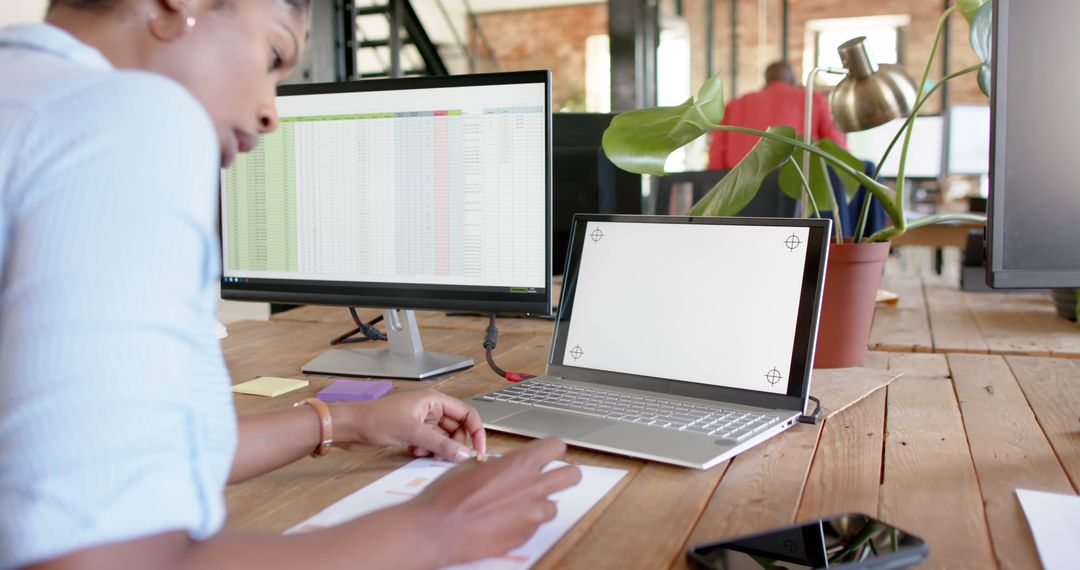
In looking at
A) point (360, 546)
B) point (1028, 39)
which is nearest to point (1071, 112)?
point (1028, 39)

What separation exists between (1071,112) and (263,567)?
906 millimetres

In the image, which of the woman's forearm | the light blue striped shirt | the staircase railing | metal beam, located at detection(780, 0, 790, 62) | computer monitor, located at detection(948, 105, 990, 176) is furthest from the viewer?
metal beam, located at detection(780, 0, 790, 62)

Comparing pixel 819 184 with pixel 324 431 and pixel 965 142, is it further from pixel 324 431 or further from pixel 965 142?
pixel 965 142

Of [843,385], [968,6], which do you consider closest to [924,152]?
[968,6]

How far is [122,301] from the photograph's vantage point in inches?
16.4

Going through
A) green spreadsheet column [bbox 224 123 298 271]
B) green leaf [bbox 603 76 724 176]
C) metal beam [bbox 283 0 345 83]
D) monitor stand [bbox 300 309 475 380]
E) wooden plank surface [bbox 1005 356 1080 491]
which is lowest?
wooden plank surface [bbox 1005 356 1080 491]

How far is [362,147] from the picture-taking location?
4.18 feet

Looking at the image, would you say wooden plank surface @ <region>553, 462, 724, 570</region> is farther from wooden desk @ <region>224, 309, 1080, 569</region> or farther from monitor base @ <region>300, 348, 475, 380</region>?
monitor base @ <region>300, 348, 475, 380</region>

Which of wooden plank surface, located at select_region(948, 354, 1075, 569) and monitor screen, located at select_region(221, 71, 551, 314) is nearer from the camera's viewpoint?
wooden plank surface, located at select_region(948, 354, 1075, 569)

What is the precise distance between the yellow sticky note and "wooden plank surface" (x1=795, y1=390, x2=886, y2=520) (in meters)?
0.68

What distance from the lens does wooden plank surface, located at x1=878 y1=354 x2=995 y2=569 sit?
0.66 metres

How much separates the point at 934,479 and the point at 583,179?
108 cm

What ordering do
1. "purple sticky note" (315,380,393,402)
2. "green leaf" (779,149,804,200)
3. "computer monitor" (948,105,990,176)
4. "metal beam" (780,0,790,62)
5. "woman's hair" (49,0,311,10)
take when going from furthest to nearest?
1. "metal beam" (780,0,790,62)
2. "computer monitor" (948,105,990,176)
3. "green leaf" (779,149,804,200)
4. "purple sticky note" (315,380,393,402)
5. "woman's hair" (49,0,311,10)

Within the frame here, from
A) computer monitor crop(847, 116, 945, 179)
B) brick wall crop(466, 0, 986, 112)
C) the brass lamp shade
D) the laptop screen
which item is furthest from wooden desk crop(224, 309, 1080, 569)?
brick wall crop(466, 0, 986, 112)
